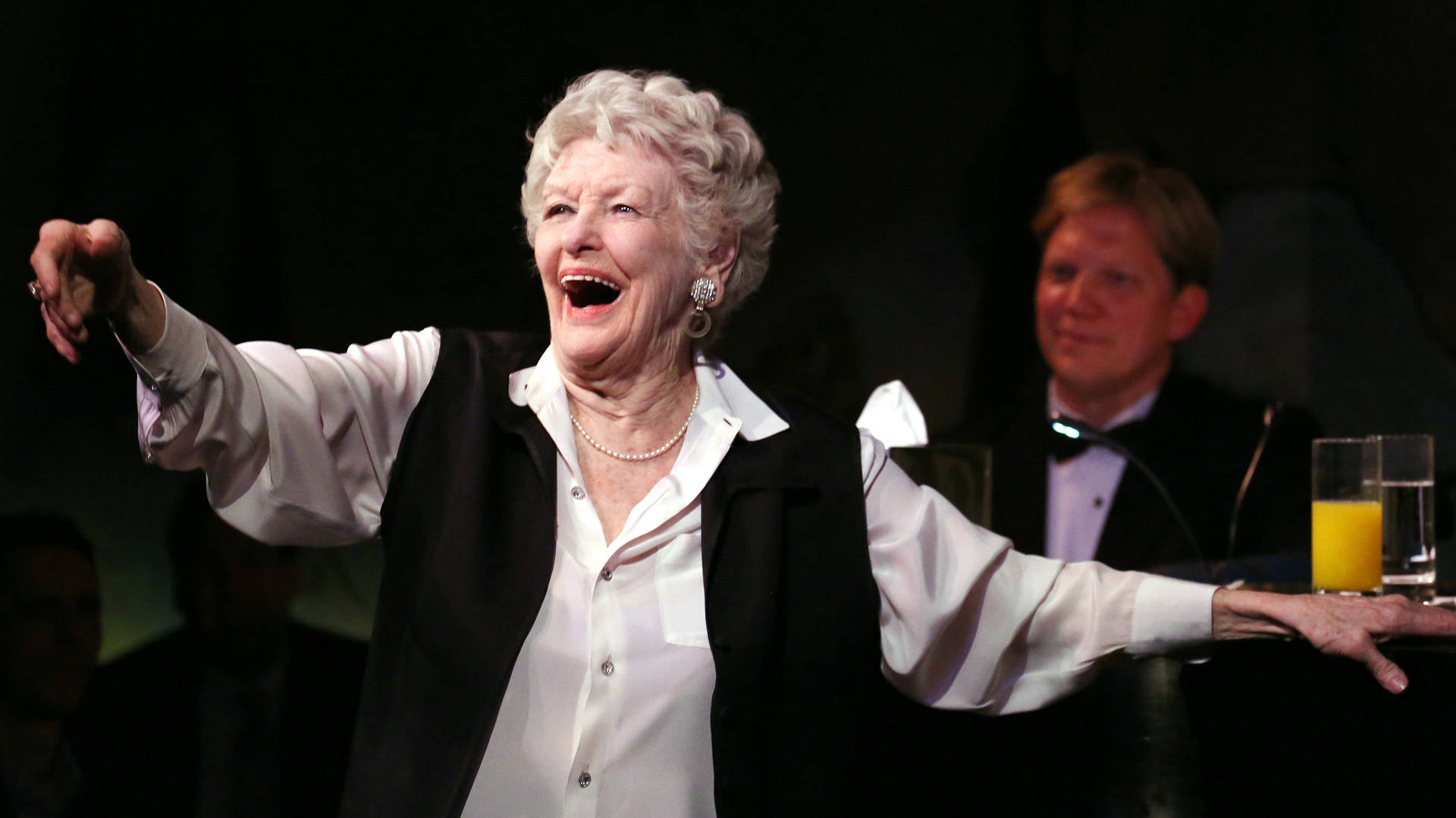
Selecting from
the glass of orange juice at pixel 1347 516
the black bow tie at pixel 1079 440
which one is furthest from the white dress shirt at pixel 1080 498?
the glass of orange juice at pixel 1347 516

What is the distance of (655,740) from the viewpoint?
160 cm

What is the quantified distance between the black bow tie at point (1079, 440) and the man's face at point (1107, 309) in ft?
0.25

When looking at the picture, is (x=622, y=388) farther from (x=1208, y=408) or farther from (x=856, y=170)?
(x=1208, y=408)

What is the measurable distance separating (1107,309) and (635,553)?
1899 millimetres

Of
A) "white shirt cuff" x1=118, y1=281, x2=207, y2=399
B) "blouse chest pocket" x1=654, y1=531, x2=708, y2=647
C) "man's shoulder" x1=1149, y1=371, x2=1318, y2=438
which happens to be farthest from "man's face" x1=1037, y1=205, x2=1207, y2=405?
"white shirt cuff" x1=118, y1=281, x2=207, y2=399

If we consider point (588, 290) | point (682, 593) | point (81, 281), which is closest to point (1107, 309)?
point (588, 290)

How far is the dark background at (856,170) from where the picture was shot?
2.81 metres

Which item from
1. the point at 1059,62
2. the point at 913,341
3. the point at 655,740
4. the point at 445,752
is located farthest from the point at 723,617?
the point at 1059,62

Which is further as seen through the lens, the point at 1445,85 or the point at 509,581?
the point at 1445,85

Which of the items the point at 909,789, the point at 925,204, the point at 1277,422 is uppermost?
the point at 925,204

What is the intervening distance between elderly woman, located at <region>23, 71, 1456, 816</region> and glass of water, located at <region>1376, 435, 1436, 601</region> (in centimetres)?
37

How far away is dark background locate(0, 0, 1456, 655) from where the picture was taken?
2.81 m

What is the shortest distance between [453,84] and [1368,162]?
88.0 inches

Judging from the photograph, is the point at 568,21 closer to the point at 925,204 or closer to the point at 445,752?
the point at 925,204
